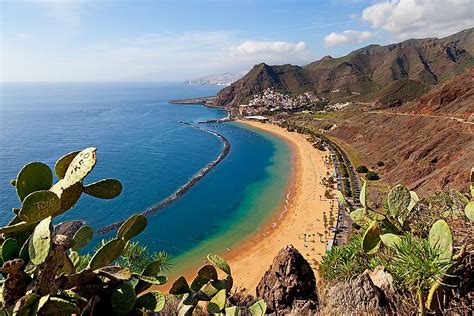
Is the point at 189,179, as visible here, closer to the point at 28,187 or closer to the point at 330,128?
the point at 330,128

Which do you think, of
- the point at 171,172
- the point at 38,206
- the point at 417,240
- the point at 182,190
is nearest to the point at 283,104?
the point at 171,172

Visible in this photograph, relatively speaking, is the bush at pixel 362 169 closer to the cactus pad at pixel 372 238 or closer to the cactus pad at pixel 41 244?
the cactus pad at pixel 372 238

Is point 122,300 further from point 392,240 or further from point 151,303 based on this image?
point 392,240

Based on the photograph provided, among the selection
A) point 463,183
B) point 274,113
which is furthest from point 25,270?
point 274,113

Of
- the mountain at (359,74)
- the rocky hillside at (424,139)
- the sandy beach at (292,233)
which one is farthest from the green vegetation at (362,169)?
the mountain at (359,74)

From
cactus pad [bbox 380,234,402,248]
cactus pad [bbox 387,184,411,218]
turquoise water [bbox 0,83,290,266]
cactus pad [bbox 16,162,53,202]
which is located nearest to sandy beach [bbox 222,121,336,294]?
turquoise water [bbox 0,83,290,266]
